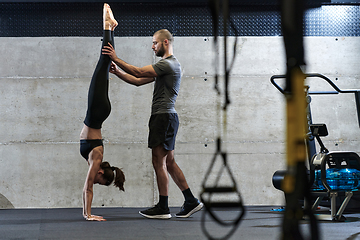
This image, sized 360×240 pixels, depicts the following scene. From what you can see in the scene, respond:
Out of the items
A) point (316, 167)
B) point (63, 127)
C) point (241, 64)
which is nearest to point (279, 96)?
point (241, 64)

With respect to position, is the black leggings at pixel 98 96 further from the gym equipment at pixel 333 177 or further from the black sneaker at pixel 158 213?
the gym equipment at pixel 333 177

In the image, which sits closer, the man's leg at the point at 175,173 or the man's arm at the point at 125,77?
the man's leg at the point at 175,173

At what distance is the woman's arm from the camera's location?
9.09 feet

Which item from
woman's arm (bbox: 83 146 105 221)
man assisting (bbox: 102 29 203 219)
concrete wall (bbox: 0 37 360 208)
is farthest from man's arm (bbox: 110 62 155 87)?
concrete wall (bbox: 0 37 360 208)

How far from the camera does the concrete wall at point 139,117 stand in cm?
409

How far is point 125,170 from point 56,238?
6.71 ft

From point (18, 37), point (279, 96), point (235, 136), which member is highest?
point (18, 37)

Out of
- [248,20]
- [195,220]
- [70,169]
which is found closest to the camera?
[195,220]

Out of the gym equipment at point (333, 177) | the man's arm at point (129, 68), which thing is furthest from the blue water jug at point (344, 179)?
the man's arm at point (129, 68)

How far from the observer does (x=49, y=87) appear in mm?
4211

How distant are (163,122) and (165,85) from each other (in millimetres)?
319

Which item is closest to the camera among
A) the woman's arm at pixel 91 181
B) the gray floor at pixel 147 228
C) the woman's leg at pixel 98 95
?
the gray floor at pixel 147 228

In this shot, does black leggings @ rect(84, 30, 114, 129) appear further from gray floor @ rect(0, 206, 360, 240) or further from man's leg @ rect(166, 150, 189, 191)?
gray floor @ rect(0, 206, 360, 240)

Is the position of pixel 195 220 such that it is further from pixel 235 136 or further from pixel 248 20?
pixel 248 20
